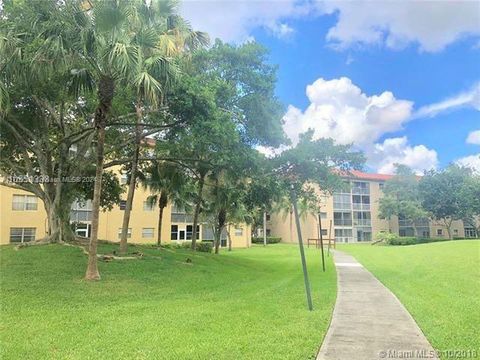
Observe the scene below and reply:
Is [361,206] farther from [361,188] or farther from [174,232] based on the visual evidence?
[174,232]

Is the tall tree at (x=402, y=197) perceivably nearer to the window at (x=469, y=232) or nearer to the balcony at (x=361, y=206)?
the balcony at (x=361, y=206)

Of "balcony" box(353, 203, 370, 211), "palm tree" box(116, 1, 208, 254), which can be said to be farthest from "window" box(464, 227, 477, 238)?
"palm tree" box(116, 1, 208, 254)

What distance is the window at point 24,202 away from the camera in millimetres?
39812

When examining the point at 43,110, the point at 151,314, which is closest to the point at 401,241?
the point at 43,110

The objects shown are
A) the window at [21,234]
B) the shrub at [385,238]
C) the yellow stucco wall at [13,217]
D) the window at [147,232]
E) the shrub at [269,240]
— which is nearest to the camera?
the yellow stucco wall at [13,217]

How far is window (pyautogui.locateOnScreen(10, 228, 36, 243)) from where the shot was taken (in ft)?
130

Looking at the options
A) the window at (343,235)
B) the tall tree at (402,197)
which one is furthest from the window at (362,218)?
the tall tree at (402,197)

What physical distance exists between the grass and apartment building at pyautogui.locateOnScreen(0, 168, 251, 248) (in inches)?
751

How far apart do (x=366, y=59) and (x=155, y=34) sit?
887 centimetres

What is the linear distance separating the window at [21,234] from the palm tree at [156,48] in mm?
26871

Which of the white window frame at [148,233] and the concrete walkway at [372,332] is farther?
the white window frame at [148,233]

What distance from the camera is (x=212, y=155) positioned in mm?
16859

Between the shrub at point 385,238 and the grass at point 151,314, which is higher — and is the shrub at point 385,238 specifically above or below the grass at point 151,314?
above

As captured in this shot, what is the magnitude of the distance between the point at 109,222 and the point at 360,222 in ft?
134
